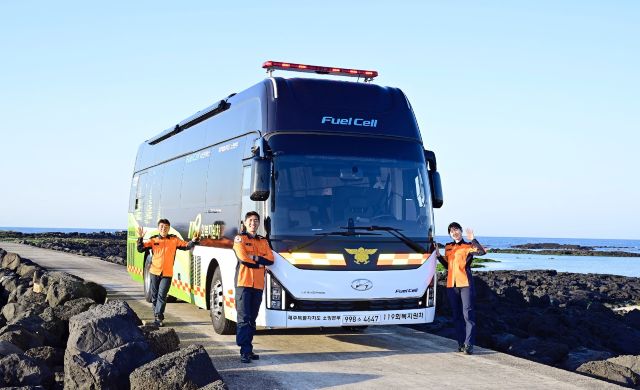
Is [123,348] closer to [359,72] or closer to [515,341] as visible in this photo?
[359,72]

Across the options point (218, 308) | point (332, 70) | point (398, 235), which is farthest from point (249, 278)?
point (332, 70)

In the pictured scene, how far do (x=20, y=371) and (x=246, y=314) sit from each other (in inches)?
115

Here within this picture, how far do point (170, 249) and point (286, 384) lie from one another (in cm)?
525

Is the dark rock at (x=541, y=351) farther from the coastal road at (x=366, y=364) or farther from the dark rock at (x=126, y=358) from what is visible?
the dark rock at (x=126, y=358)

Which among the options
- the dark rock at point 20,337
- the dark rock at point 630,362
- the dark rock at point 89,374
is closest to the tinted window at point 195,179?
the dark rock at point 20,337

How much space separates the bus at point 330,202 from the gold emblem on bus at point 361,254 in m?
0.01

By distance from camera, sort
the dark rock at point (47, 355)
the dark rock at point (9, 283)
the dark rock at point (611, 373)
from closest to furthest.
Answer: the dark rock at point (47, 355)
the dark rock at point (611, 373)
the dark rock at point (9, 283)

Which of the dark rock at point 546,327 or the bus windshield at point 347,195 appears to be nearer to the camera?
the bus windshield at point 347,195

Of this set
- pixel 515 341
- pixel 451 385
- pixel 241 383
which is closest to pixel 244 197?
pixel 241 383

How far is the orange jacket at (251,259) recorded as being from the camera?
9992 millimetres

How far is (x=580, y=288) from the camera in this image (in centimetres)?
3738

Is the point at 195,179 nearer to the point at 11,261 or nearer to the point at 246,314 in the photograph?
the point at 246,314

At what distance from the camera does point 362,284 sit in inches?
417

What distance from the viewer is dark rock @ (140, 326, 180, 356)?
9.66 metres
